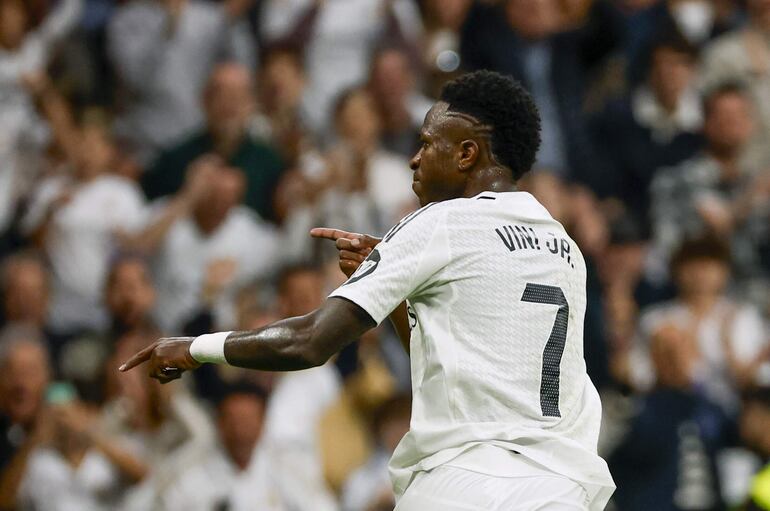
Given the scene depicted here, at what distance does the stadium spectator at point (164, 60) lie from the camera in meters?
9.20

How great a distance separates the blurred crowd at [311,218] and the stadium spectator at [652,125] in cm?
2

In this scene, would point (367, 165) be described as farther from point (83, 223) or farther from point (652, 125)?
point (652, 125)

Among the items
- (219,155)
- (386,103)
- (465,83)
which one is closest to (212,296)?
(219,155)

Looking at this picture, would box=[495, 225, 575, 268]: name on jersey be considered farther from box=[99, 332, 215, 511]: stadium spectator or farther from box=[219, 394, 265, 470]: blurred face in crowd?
box=[99, 332, 215, 511]: stadium spectator

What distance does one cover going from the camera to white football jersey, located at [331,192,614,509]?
357 cm

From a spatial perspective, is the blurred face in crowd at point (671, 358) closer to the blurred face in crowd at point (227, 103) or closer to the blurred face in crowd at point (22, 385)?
the blurred face in crowd at point (227, 103)

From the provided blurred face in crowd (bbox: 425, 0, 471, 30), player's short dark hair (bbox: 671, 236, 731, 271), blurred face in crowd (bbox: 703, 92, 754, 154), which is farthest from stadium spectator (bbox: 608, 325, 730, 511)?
blurred face in crowd (bbox: 425, 0, 471, 30)

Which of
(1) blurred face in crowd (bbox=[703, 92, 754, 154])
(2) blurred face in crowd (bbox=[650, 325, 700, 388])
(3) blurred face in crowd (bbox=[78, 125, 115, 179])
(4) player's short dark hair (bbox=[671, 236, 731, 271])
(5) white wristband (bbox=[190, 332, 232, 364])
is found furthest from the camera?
(1) blurred face in crowd (bbox=[703, 92, 754, 154])

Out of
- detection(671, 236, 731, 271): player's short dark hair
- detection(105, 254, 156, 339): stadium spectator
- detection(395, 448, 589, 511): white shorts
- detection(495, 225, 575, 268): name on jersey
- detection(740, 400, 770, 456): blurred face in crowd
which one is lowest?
detection(740, 400, 770, 456): blurred face in crowd

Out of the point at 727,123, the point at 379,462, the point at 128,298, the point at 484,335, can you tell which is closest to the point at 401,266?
the point at 484,335

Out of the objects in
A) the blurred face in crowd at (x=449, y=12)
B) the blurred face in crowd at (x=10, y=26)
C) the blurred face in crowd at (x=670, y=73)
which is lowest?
the blurred face in crowd at (x=670, y=73)

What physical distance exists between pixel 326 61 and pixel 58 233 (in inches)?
92.5

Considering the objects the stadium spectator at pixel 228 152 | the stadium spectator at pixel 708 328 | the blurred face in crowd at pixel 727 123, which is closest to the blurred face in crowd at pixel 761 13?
the blurred face in crowd at pixel 727 123

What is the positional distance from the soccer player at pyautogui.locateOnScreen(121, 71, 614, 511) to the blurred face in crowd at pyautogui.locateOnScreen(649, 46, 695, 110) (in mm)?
6336
